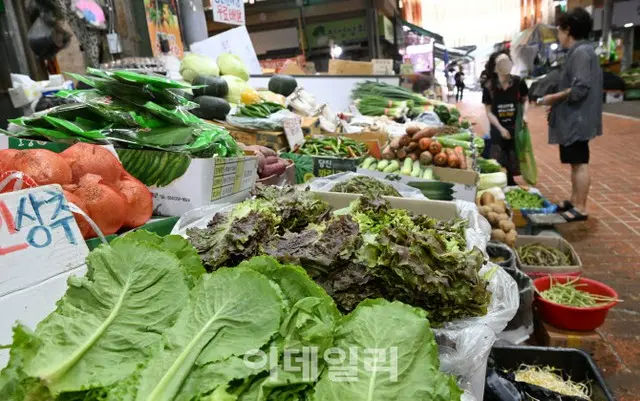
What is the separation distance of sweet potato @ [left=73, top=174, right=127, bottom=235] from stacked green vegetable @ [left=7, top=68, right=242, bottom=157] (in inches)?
18.7

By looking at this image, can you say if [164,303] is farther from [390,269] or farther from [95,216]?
[95,216]

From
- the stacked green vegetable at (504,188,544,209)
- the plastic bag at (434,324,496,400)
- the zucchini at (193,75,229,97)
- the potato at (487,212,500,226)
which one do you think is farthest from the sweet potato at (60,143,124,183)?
the stacked green vegetable at (504,188,544,209)

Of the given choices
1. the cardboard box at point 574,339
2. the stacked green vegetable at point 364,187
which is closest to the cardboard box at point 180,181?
the stacked green vegetable at point 364,187

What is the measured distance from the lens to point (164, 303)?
112 cm

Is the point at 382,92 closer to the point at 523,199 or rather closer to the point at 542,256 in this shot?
the point at 523,199

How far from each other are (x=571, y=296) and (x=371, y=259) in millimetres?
2300

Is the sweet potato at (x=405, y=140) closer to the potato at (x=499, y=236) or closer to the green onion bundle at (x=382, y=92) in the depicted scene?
the potato at (x=499, y=236)

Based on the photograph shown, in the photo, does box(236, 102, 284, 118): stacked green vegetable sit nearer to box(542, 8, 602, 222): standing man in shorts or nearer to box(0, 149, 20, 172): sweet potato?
box(0, 149, 20, 172): sweet potato

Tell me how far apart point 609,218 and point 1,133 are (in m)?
6.57

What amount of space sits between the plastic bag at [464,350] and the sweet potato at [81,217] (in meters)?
1.42

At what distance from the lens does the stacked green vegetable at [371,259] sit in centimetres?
150

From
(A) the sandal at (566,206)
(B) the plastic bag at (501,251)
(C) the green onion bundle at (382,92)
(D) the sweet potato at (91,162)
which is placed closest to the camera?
(D) the sweet potato at (91,162)

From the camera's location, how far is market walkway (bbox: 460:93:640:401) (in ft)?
9.91

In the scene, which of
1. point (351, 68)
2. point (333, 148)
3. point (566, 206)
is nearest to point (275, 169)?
point (333, 148)
